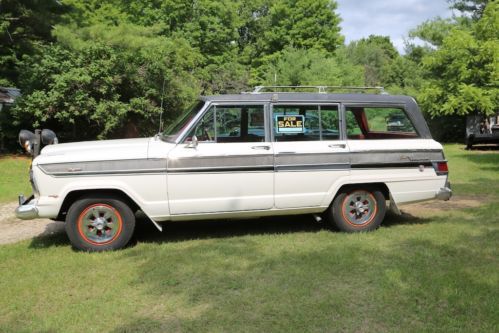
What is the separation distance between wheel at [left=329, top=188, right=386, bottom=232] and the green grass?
716 centimetres

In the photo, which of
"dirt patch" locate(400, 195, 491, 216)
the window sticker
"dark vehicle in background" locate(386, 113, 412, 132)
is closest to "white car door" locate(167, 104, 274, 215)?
the window sticker

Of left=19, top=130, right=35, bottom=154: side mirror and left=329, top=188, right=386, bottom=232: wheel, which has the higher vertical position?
left=19, top=130, right=35, bottom=154: side mirror

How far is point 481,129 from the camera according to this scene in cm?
2638

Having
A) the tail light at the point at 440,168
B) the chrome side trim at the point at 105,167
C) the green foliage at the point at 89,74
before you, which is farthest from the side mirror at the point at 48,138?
the green foliage at the point at 89,74

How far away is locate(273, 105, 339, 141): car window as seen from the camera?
6.66m

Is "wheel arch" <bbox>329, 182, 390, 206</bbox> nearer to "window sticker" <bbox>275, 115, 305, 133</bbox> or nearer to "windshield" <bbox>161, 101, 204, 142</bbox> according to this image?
"window sticker" <bbox>275, 115, 305, 133</bbox>

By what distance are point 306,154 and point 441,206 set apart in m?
3.59

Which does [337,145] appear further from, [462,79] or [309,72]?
[309,72]

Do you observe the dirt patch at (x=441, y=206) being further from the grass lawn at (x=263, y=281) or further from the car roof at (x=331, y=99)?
the car roof at (x=331, y=99)

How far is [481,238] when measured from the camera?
6.48 metres

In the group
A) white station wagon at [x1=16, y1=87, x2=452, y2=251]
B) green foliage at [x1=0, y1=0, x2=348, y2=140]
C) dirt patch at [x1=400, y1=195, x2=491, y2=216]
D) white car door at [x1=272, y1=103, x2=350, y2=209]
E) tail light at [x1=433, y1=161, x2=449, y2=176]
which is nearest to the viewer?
white station wagon at [x1=16, y1=87, x2=452, y2=251]

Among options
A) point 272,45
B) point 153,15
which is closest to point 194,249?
point 153,15

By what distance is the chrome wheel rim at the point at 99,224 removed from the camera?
6.13 meters

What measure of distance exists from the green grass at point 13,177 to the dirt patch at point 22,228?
7.64ft
